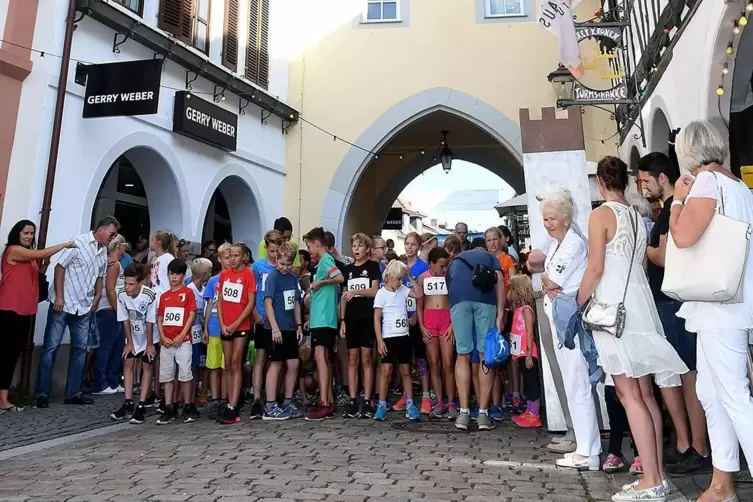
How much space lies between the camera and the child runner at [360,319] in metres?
5.78

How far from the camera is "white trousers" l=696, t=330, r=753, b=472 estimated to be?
266 cm

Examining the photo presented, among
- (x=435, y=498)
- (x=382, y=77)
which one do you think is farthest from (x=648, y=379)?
(x=382, y=77)

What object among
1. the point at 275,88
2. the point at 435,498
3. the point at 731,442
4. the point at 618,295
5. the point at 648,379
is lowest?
the point at 435,498

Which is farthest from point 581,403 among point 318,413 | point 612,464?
point 318,413

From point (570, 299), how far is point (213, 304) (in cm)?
386

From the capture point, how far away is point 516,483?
3359mm

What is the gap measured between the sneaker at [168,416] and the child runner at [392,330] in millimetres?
1900

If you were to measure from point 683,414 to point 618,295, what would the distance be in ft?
3.33

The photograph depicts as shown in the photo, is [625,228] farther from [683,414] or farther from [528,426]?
[528,426]

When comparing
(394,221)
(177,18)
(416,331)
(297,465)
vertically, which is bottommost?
(297,465)

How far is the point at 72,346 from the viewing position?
663cm

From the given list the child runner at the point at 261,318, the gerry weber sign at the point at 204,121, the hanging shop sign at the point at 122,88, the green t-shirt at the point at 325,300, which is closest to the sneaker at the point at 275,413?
the child runner at the point at 261,318

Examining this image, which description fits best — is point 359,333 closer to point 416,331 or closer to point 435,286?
point 416,331

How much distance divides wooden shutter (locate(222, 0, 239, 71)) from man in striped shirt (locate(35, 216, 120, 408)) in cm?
565
